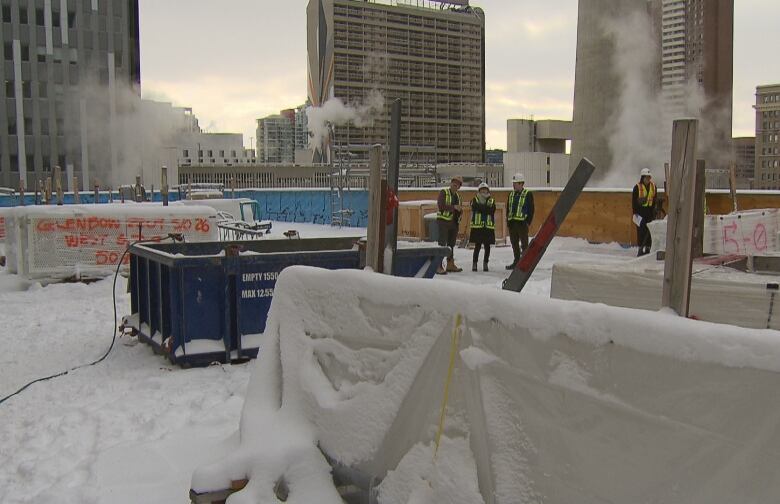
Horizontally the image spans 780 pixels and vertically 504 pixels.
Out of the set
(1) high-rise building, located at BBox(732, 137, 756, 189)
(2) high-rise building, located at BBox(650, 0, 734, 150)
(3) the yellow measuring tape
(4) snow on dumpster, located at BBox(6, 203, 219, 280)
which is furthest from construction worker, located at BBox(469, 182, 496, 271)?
(1) high-rise building, located at BBox(732, 137, 756, 189)

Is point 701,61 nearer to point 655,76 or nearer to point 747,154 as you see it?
point 655,76

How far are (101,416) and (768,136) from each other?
3459 inches

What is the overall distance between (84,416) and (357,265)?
3370 mm

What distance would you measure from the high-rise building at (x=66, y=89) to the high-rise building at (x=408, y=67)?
2447cm

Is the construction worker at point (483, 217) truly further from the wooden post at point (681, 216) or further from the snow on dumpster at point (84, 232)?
the wooden post at point (681, 216)

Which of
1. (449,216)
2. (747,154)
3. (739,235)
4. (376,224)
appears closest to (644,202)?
(739,235)

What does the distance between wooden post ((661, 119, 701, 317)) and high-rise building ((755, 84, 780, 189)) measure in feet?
275

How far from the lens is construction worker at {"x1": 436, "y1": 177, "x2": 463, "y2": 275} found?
49.0ft

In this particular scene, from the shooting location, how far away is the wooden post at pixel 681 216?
9.81 ft

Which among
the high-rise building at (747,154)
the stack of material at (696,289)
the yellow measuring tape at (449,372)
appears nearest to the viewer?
the yellow measuring tape at (449,372)

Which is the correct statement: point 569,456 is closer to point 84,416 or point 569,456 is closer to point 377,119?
point 84,416

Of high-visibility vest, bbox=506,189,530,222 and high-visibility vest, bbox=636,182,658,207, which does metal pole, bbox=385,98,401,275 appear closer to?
high-visibility vest, bbox=506,189,530,222

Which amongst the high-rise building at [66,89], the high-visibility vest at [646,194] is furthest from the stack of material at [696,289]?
the high-rise building at [66,89]

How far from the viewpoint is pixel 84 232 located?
13367mm
